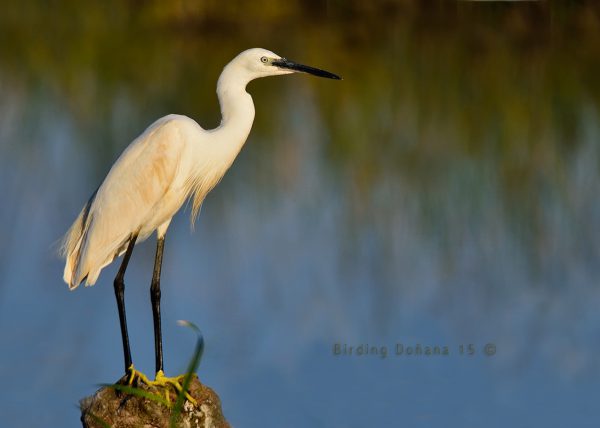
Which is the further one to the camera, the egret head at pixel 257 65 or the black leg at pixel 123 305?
the egret head at pixel 257 65

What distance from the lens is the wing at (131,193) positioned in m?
5.64

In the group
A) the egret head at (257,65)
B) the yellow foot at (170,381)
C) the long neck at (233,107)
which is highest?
the egret head at (257,65)

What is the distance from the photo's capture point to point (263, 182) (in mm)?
10312

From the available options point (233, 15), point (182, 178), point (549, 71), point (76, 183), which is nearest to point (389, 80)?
point (549, 71)

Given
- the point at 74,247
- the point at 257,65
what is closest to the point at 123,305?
the point at 74,247

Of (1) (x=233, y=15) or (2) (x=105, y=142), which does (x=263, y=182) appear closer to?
(2) (x=105, y=142)

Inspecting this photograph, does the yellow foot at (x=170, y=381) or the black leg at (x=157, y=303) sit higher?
the black leg at (x=157, y=303)

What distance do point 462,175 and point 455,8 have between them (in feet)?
21.9

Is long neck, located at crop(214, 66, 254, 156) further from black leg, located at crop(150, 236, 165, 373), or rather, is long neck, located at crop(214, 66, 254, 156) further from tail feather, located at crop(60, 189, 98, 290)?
tail feather, located at crop(60, 189, 98, 290)

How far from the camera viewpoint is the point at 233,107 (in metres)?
5.74

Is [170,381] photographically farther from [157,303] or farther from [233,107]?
[233,107]

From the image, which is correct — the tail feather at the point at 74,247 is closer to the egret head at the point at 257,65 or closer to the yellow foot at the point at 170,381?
the yellow foot at the point at 170,381

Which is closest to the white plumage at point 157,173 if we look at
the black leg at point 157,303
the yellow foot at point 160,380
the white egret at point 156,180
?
the white egret at point 156,180

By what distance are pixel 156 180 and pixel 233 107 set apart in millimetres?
439
